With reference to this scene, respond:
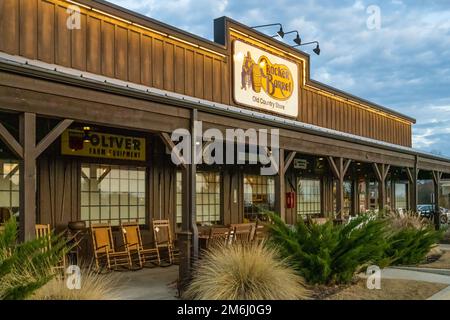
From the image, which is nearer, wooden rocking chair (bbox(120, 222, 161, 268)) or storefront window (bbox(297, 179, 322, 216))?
wooden rocking chair (bbox(120, 222, 161, 268))

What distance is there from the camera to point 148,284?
→ 9.10 m

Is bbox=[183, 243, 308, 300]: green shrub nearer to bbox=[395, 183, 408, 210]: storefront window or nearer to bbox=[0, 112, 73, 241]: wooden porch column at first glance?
bbox=[0, 112, 73, 241]: wooden porch column

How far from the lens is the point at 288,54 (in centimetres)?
1602

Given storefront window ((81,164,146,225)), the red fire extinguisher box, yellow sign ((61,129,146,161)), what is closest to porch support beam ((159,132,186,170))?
yellow sign ((61,129,146,161))

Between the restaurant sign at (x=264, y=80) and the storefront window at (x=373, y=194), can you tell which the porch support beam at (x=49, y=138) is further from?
the storefront window at (x=373, y=194)

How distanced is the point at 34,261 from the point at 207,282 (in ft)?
7.20

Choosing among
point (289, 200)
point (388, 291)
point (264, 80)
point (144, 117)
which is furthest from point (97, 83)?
point (289, 200)

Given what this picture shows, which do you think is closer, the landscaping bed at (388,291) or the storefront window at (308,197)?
the landscaping bed at (388,291)

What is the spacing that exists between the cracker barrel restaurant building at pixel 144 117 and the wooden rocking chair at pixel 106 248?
61 cm

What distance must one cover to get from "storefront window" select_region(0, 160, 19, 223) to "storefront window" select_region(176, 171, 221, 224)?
5.14 meters

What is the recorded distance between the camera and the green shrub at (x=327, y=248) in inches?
326

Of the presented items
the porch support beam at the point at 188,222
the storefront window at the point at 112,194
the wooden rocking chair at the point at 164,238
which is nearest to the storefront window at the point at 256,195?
the wooden rocking chair at the point at 164,238

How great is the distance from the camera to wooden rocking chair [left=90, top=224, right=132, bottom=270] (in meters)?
10.2

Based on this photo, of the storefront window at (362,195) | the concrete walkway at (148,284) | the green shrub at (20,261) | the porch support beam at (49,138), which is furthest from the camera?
the storefront window at (362,195)
